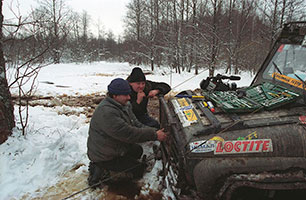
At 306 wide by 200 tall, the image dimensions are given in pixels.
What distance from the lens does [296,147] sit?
6.18ft

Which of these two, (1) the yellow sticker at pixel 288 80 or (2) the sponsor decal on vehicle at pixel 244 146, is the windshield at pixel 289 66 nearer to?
(1) the yellow sticker at pixel 288 80

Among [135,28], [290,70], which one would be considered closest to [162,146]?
[290,70]

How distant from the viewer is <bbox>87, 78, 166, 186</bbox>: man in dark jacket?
265 centimetres

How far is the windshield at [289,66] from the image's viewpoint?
2773 millimetres

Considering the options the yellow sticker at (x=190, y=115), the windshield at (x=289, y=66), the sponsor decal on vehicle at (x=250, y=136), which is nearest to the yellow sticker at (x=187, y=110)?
the yellow sticker at (x=190, y=115)

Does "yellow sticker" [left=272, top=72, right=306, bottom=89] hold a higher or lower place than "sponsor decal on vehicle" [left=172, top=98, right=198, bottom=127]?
higher

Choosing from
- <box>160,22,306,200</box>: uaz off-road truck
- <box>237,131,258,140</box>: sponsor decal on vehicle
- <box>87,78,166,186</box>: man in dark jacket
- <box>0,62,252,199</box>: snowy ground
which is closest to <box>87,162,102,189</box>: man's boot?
<box>87,78,166,186</box>: man in dark jacket

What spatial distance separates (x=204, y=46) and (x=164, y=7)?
27.8 ft

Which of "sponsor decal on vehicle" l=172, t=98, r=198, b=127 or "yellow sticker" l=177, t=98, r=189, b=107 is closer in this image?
"sponsor decal on vehicle" l=172, t=98, r=198, b=127

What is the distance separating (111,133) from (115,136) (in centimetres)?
7

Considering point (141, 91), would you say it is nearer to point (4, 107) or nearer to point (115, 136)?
point (115, 136)

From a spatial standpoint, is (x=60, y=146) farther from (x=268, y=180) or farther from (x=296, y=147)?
(x=296, y=147)

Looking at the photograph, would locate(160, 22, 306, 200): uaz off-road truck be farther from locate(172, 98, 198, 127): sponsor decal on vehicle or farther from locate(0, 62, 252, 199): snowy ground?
locate(0, 62, 252, 199): snowy ground

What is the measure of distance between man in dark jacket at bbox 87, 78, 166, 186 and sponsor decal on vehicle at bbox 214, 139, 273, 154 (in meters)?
0.86
